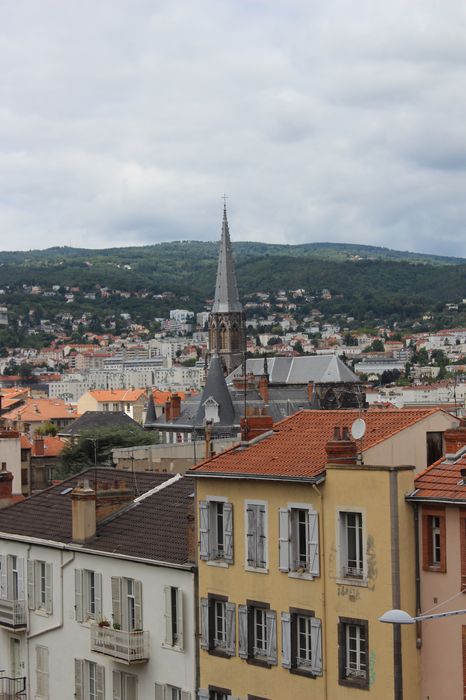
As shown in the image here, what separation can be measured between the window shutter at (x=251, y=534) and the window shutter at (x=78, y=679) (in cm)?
621

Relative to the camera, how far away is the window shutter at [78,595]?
28.3 m

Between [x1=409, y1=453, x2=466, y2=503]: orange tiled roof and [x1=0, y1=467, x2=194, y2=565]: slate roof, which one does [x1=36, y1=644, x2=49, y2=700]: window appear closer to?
[x1=0, y1=467, x2=194, y2=565]: slate roof

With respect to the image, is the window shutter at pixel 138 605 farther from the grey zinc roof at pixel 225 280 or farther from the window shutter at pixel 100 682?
the grey zinc roof at pixel 225 280

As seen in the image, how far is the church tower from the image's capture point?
582 ft

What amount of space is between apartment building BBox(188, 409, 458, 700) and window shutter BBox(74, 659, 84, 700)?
4.12 m

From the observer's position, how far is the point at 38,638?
29641 mm

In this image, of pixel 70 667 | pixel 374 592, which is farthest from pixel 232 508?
pixel 70 667

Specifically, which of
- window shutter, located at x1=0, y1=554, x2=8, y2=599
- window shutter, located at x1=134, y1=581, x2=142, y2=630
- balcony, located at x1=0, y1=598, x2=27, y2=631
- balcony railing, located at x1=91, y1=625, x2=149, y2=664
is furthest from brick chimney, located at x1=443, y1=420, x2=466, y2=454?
window shutter, located at x1=0, y1=554, x2=8, y2=599

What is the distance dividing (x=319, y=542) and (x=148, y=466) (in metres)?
34.7

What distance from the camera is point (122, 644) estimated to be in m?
26.4

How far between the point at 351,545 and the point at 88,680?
8599 mm

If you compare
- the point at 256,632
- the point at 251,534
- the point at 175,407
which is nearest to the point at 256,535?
the point at 251,534

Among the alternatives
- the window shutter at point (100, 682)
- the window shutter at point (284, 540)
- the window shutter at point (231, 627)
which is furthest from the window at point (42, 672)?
the window shutter at point (284, 540)

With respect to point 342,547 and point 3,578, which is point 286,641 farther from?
point 3,578
